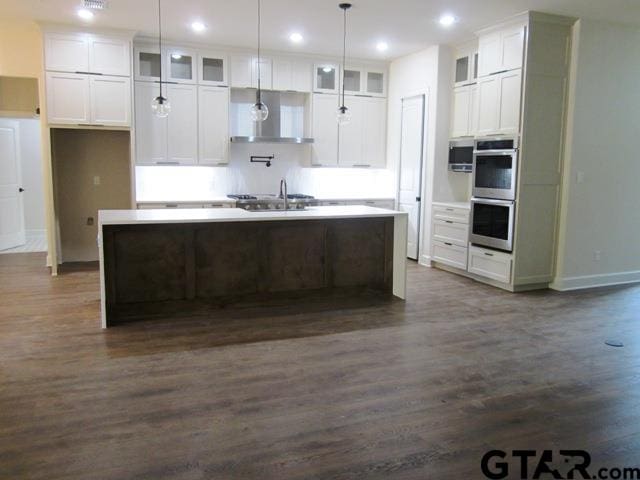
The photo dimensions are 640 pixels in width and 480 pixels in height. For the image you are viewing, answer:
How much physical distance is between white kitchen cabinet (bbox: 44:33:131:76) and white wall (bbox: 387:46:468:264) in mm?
3874

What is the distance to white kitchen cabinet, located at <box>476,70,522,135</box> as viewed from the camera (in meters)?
5.54

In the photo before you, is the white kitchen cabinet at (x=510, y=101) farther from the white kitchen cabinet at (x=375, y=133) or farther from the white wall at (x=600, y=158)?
the white kitchen cabinet at (x=375, y=133)

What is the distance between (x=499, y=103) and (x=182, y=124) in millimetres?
4071

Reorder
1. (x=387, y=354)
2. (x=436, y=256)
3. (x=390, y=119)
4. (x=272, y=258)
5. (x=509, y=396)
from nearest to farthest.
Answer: (x=509, y=396) → (x=387, y=354) → (x=272, y=258) → (x=436, y=256) → (x=390, y=119)

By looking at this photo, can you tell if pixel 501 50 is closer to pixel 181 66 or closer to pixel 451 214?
pixel 451 214

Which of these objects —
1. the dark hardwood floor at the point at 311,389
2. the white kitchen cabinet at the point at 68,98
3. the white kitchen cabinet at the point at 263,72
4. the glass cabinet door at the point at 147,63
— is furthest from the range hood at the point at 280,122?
the dark hardwood floor at the point at 311,389

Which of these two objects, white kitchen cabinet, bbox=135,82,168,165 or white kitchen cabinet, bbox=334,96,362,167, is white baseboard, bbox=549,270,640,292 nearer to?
white kitchen cabinet, bbox=334,96,362,167

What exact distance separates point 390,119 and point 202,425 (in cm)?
617

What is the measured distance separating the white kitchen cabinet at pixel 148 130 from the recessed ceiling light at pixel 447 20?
3.71 m

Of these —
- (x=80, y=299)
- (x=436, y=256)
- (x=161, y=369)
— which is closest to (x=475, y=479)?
(x=161, y=369)

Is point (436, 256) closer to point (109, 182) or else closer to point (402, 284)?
point (402, 284)

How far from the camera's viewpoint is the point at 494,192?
584cm

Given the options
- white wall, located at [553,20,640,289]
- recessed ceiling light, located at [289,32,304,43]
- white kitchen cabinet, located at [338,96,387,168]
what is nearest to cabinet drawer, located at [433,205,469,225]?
white wall, located at [553,20,640,289]

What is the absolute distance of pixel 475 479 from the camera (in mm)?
2289
